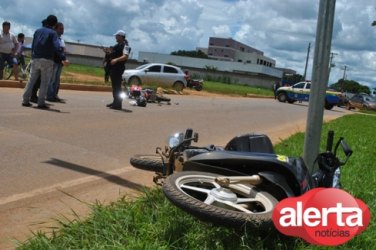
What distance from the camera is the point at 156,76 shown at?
3014 cm

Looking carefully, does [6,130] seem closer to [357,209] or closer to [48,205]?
[48,205]

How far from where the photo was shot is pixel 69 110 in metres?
11.7

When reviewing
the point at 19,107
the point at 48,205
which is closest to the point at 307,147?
the point at 48,205

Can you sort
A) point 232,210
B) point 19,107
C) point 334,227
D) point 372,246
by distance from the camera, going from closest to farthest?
point 334,227 → point 232,210 → point 372,246 → point 19,107

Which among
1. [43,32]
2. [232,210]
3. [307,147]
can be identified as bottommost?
[232,210]

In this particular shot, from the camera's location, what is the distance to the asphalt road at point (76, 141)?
5.40m

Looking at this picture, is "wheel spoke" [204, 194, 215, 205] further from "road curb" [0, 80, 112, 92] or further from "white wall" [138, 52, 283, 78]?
"white wall" [138, 52, 283, 78]

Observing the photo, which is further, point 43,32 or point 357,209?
point 43,32

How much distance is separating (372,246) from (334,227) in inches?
42.5

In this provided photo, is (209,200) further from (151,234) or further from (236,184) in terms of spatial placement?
(151,234)

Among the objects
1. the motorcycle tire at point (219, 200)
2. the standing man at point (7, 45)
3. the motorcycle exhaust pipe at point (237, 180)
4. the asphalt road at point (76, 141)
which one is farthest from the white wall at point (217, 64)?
the motorcycle exhaust pipe at point (237, 180)

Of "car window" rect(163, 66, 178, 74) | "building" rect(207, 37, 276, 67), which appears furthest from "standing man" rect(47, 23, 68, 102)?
"building" rect(207, 37, 276, 67)

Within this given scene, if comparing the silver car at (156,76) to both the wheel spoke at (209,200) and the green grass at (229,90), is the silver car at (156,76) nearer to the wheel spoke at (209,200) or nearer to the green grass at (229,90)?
the green grass at (229,90)

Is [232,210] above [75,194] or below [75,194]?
above
